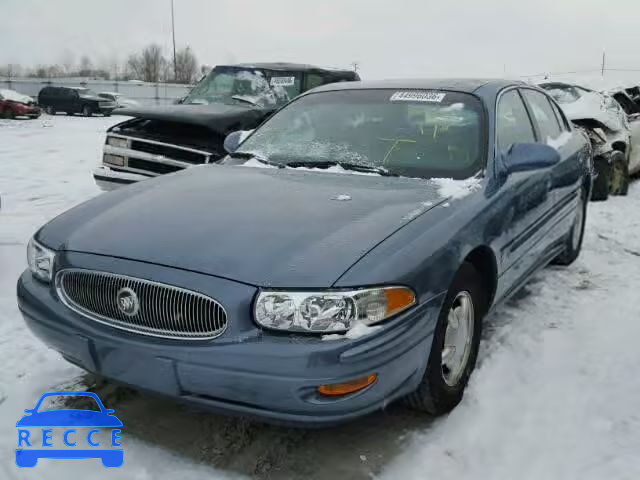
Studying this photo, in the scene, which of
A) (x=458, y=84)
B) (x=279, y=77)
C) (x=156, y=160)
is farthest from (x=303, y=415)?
(x=279, y=77)

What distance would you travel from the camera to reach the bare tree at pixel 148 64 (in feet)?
307

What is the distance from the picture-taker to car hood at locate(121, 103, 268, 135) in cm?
614

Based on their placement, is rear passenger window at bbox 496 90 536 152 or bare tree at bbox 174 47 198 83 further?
bare tree at bbox 174 47 198 83

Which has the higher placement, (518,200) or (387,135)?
(387,135)

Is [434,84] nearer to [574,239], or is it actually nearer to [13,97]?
[574,239]

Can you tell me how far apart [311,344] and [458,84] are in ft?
7.80

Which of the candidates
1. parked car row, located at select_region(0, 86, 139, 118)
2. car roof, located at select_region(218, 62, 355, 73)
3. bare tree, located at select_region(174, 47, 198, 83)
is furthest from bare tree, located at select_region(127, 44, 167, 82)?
car roof, located at select_region(218, 62, 355, 73)

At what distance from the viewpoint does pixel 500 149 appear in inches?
139

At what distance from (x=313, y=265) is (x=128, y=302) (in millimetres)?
732

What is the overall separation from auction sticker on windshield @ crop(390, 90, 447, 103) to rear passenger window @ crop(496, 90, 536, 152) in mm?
369

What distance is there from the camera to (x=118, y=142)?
6.40m

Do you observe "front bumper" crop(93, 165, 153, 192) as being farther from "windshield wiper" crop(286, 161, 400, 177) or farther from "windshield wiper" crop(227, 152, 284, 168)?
"windshield wiper" crop(286, 161, 400, 177)

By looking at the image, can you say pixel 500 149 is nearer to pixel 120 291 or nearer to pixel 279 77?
pixel 120 291

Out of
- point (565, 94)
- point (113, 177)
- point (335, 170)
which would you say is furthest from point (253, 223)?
point (565, 94)
